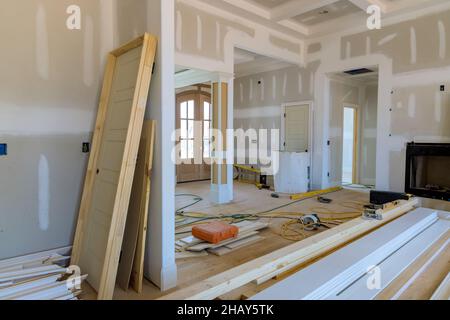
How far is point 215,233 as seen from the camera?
334 cm

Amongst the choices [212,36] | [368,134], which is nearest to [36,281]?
[212,36]

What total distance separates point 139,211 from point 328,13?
18.5ft

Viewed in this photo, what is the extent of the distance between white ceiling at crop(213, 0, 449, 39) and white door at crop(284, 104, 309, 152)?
1.84 meters

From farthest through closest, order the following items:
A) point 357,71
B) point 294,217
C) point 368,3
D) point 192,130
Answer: point 192,130 < point 357,71 < point 368,3 < point 294,217

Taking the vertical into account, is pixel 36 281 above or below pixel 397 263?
below

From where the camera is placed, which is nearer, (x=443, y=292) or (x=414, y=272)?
(x=443, y=292)

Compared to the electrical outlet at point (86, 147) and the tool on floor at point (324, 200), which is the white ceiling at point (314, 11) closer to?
the electrical outlet at point (86, 147)

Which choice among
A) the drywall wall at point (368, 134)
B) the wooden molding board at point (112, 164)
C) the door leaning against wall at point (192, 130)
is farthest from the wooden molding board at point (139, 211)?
the drywall wall at point (368, 134)

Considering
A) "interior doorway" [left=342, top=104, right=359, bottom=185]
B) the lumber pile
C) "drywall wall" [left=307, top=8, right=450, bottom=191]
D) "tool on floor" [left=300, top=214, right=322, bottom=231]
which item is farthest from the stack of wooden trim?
"interior doorway" [left=342, top=104, right=359, bottom=185]

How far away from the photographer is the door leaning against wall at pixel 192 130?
27.3ft

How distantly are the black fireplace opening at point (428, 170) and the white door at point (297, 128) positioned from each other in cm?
240

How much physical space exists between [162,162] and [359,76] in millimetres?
7070

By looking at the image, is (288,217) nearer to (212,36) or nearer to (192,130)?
(212,36)

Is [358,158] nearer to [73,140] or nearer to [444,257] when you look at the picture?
[444,257]
